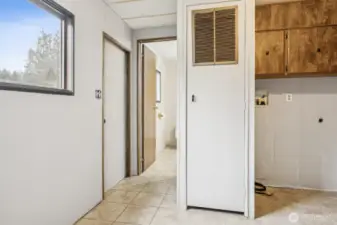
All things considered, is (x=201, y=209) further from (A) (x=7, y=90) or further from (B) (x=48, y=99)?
(A) (x=7, y=90)

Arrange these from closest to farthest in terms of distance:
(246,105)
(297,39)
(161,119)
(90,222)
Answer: (90,222)
(246,105)
(297,39)
(161,119)

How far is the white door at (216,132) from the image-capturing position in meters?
2.37

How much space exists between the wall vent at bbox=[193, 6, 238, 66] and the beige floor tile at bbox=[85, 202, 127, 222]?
1.76 metres

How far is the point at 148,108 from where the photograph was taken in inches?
162

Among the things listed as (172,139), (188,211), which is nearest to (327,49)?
Answer: (188,211)

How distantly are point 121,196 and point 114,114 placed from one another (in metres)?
1.09

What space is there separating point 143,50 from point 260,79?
6.16 ft

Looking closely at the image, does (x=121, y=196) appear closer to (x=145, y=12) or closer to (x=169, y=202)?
(x=169, y=202)

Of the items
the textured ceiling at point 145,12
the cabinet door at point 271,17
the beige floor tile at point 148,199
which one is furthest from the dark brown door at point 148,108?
the cabinet door at point 271,17

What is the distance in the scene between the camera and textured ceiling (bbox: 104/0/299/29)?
2.80 metres

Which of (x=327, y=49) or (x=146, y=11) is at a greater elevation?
(x=146, y=11)

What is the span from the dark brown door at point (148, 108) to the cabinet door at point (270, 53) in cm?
179

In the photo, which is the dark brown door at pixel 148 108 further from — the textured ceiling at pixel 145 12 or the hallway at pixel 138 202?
the textured ceiling at pixel 145 12

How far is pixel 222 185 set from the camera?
95.3 inches
